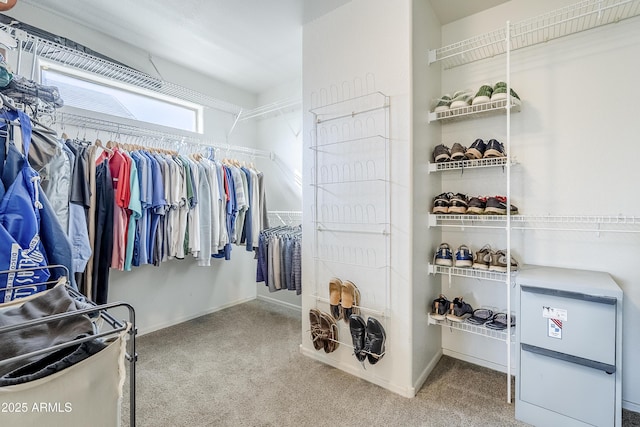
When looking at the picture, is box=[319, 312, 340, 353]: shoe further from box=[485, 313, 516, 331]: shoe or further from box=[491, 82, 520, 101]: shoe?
box=[491, 82, 520, 101]: shoe

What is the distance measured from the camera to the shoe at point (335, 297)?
2174mm

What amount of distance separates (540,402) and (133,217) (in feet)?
9.74

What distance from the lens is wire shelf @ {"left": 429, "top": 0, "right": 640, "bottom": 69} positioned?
1737mm

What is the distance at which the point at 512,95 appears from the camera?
1.92m

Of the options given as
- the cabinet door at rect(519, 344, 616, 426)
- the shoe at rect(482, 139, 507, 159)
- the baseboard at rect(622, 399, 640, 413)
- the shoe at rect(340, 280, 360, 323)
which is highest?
the shoe at rect(482, 139, 507, 159)

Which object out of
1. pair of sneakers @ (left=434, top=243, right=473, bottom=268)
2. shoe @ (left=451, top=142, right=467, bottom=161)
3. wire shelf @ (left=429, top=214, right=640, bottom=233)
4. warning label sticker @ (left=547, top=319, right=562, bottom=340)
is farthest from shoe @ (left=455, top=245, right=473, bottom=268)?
shoe @ (left=451, top=142, right=467, bottom=161)

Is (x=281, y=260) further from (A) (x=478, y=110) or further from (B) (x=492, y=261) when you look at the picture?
(A) (x=478, y=110)

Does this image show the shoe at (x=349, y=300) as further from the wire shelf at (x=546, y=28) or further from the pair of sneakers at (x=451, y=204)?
the wire shelf at (x=546, y=28)

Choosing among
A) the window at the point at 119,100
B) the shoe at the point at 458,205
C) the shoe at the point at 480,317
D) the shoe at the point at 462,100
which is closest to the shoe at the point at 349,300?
the shoe at the point at 480,317

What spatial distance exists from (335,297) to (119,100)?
2793mm

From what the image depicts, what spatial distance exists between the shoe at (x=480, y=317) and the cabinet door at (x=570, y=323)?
13.0 inches

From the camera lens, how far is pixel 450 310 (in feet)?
6.87

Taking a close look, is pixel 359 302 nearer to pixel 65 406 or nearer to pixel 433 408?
pixel 433 408

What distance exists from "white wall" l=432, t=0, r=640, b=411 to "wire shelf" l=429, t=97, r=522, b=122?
0.10 meters
